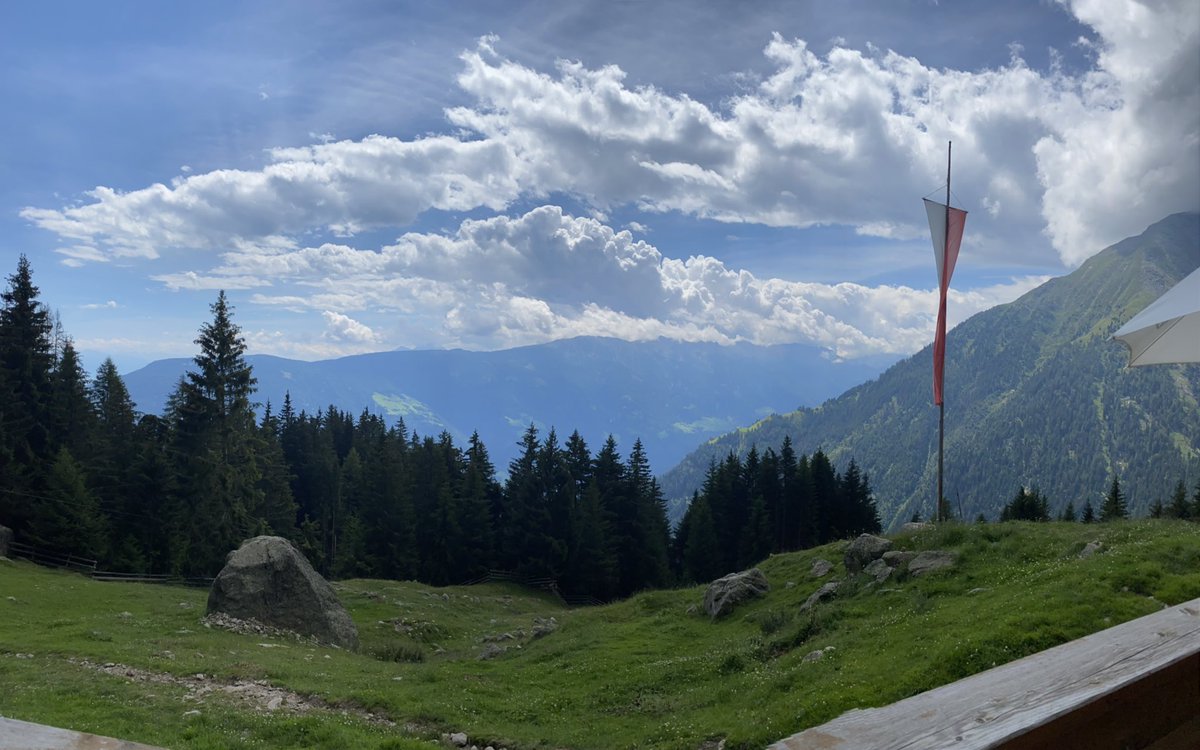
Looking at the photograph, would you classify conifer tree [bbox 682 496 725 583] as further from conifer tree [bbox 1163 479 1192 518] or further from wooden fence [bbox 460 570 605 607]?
conifer tree [bbox 1163 479 1192 518]

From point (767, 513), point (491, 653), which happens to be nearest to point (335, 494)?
point (767, 513)

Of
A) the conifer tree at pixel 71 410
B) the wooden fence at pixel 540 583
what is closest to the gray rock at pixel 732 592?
the wooden fence at pixel 540 583

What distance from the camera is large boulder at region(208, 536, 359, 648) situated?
29.0 metres

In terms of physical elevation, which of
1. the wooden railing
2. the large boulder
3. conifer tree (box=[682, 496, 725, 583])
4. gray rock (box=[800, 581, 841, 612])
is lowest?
conifer tree (box=[682, 496, 725, 583])

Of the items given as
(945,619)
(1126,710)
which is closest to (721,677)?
(945,619)

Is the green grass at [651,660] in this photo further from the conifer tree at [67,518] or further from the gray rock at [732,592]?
the conifer tree at [67,518]

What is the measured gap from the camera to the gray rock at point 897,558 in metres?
22.5

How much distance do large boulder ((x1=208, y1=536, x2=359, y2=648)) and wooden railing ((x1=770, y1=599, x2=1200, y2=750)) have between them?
31.1 m

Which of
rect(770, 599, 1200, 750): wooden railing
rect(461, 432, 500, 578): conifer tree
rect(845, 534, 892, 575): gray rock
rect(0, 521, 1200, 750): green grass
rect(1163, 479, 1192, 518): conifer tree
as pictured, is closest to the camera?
rect(770, 599, 1200, 750): wooden railing

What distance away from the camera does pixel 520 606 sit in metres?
54.5

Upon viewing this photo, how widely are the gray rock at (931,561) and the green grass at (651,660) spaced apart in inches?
16.0

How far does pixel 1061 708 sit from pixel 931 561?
21.6m

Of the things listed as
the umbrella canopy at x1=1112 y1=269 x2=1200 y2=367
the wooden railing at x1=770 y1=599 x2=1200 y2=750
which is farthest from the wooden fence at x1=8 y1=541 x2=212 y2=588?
the wooden railing at x1=770 y1=599 x2=1200 y2=750

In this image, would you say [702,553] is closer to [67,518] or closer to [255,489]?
[255,489]
